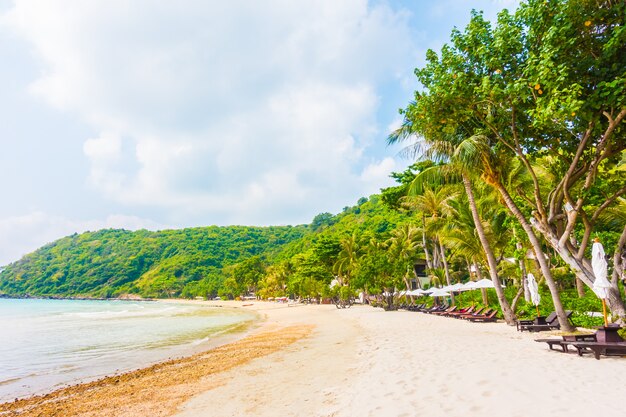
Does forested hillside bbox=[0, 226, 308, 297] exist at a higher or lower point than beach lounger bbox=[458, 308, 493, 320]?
higher

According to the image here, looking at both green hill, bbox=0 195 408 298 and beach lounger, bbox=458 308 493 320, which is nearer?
beach lounger, bbox=458 308 493 320

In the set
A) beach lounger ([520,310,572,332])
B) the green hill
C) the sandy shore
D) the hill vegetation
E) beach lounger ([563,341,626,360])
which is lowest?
the sandy shore

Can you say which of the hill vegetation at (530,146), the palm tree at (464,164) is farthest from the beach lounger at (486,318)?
the palm tree at (464,164)

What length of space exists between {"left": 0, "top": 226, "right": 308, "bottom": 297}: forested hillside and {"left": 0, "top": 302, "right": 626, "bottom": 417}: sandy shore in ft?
339

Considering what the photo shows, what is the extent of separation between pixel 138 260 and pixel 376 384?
490ft

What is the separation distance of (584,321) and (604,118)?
689 cm

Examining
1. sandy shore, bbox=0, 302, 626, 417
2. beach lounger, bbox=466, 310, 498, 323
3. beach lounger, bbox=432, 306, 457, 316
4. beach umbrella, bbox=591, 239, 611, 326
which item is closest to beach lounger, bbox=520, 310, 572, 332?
sandy shore, bbox=0, 302, 626, 417

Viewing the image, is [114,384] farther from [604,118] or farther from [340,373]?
[604,118]

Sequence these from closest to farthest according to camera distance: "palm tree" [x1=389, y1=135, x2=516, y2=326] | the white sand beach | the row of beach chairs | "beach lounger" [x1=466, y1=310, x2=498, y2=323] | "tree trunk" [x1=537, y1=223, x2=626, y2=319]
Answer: the white sand beach, "tree trunk" [x1=537, y1=223, x2=626, y2=319], "palm tree" [x1=389, y1=135, x2=516, y2=326], "beach lounger" [x1=466, y1=310, x2=498, y2=323], the row of beach chairs

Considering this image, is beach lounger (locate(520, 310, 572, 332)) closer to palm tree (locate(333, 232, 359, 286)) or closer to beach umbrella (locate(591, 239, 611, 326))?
beach umbrella (locate(591, 239, 611, 326))

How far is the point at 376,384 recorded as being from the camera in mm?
6004

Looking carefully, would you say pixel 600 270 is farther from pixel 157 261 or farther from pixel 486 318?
pixel 157 261

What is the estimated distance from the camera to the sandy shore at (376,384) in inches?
180

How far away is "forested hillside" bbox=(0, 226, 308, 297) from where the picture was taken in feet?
395
